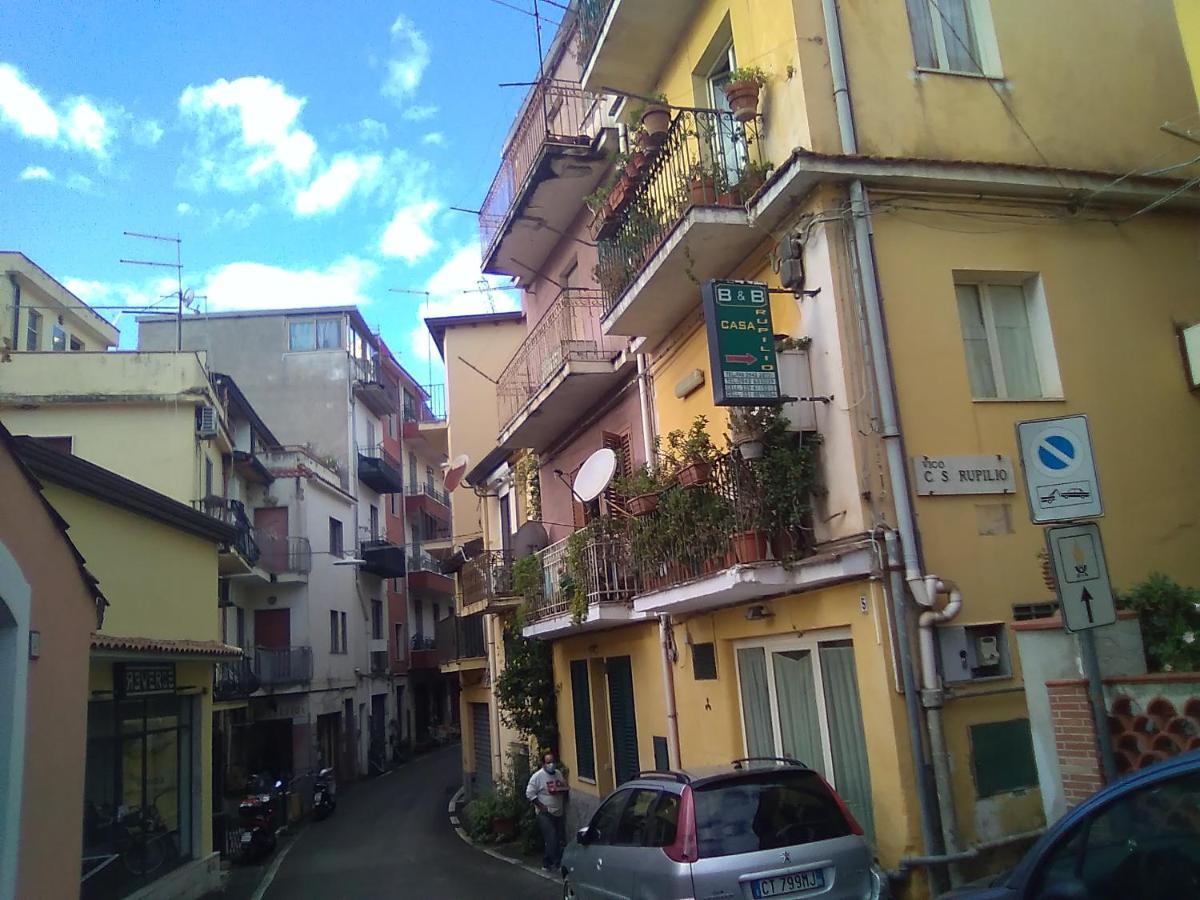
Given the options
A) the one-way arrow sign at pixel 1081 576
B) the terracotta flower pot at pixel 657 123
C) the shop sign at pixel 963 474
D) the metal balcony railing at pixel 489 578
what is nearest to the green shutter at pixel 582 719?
the metal balcony railing at pixel 489 578

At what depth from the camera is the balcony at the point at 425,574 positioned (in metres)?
48.2

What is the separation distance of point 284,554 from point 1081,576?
100ft

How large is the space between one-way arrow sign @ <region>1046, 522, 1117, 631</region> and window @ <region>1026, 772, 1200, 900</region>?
196 centimetres

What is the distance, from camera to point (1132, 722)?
20.0 feet

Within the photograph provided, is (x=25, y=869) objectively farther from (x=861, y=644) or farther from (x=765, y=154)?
(x=765, y=154)

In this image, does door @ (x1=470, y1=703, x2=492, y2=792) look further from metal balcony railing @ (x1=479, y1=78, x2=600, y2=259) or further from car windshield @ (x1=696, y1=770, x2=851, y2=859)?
car windshield @ (x1=696, y1=770, x2=851, y2=859)

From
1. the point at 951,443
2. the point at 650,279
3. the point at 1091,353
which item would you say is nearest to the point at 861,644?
the point at 951,443

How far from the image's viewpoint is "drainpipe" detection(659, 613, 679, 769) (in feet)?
39.4

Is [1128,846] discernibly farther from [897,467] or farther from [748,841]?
[897,467]

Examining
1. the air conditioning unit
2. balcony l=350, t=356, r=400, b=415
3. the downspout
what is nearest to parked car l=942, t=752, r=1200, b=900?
the downspout

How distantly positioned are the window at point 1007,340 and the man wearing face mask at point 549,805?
9.45 metres

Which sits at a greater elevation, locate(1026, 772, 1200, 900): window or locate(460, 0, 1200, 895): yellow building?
locate(460, 0, 1200, 895): yellow building

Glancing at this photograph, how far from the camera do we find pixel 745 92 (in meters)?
9.17

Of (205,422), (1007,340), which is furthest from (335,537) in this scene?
(1007,340)
